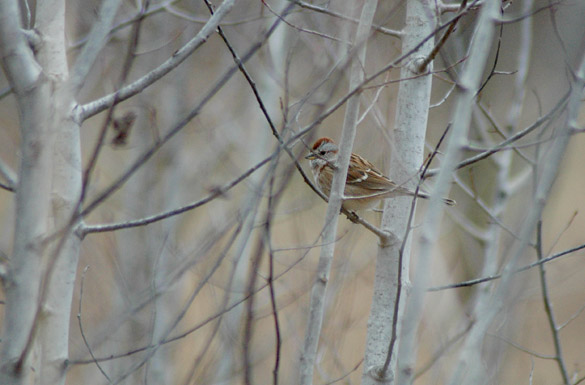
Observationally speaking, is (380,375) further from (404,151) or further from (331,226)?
(404,151)

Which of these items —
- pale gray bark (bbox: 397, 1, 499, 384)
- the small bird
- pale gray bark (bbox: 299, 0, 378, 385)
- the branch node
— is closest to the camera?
pale gray bark (bbox: 397, 1, 499, 384)

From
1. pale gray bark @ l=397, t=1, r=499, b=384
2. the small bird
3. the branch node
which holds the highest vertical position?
the small bird

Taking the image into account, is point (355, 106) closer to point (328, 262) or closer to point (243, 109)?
point (328, 262)

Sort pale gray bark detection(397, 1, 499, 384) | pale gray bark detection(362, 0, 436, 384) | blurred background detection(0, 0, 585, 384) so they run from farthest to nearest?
blurred background detection(0, 0, 585, 384), pale gray bark detection(362, 0, 436, 384), pale gray bark detection(397, 1, 499, 384)

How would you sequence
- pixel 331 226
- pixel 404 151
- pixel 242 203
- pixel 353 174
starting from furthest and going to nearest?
1. pixel 353 174
2. pixel 242 203
3. pixel 404 151
4. pixel 331 226

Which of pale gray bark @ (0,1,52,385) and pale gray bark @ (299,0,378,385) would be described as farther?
pale gray bark @ (299,0,378,385)

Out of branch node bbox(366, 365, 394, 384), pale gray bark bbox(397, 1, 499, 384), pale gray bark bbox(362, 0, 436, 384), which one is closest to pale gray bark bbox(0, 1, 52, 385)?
pale gray bark bbox(397, 1, 499, 384)

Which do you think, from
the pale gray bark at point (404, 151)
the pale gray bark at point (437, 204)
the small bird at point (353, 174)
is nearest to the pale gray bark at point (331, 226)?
the pale gray bark at point (437, 204)

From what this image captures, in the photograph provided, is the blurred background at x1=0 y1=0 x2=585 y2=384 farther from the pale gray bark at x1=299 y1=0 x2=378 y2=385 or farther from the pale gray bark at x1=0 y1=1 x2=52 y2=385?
the pale gray bark at x1=0 y1=1 x2=52 y2=385

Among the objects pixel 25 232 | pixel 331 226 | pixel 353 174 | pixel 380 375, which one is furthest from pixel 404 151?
pixel 353 174

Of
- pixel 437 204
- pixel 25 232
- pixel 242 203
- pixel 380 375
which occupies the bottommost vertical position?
pixel 380 375

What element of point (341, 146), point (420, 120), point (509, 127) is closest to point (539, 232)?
point (420, 120)

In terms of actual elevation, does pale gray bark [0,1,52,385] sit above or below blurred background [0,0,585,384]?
below

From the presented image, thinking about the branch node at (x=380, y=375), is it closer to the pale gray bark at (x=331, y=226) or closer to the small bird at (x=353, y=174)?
the pale gray bark at (x=331, y=226)
